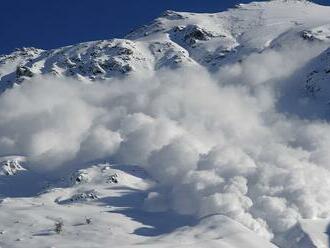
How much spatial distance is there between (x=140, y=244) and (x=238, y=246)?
78.4 feet

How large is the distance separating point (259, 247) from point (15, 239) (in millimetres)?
60130

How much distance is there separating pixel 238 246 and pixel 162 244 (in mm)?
18529

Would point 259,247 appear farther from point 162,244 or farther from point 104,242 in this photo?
point 104,242

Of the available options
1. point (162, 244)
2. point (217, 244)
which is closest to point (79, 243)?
point (162, 244)

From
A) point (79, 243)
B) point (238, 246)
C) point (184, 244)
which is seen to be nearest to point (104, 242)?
point (79, 243)

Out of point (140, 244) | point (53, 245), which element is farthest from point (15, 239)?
point (140, 244)

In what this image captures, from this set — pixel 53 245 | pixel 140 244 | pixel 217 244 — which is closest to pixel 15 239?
pixel 53 245

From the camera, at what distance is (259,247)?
199 m

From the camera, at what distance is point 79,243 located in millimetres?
196500

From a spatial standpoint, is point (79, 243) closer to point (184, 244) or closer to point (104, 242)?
point (104, 242)

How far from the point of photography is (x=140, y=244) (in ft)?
649

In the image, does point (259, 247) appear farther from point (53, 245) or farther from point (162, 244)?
point (53, 245)

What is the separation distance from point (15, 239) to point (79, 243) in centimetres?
1639

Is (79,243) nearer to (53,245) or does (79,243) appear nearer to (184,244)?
(53,245)
